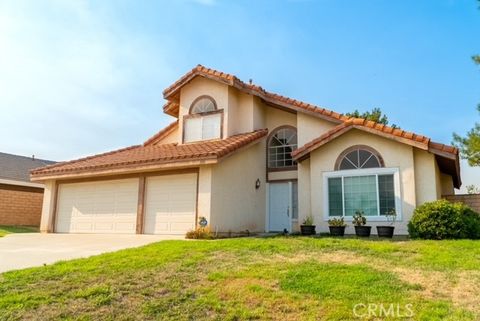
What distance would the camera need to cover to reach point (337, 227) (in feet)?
45.8

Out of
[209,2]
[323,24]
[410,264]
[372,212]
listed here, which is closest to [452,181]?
[372,212]

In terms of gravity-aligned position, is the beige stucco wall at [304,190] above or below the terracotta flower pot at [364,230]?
above

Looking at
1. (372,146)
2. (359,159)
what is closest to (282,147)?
(359,159)

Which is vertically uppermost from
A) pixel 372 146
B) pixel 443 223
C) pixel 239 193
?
pixel 372 146

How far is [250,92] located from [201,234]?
7025 millimetres

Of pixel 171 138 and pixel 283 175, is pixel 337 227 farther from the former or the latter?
pixel 171 138

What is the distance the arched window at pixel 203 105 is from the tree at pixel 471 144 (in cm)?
1530

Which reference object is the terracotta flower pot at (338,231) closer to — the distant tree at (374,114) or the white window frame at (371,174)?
the white window frame at (371,174)

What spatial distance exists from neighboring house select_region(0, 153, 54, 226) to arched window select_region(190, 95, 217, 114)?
1336 centimetres

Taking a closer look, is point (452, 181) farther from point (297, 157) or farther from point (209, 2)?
point (209, 2)

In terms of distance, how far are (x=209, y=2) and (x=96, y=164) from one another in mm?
8446

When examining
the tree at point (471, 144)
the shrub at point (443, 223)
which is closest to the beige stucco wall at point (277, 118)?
the shrub at point (443, 223)

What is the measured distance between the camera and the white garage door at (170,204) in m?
14.8

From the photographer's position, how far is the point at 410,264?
27.4 feet
